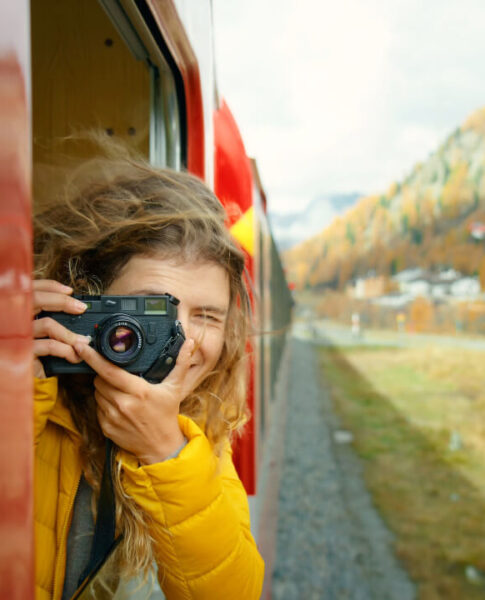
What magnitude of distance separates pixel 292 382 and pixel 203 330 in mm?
12807

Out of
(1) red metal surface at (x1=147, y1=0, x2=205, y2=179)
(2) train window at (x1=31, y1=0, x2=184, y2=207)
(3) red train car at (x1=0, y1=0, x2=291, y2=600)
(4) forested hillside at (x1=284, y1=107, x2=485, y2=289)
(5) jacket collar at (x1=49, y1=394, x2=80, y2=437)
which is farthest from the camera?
(4) forested hillside at (x1=284, y1=107, x2=485, y2=289)

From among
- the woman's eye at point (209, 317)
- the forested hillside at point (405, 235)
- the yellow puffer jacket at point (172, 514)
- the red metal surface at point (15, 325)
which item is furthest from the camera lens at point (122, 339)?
the forested hillside at point (405, 235)

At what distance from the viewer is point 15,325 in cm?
55

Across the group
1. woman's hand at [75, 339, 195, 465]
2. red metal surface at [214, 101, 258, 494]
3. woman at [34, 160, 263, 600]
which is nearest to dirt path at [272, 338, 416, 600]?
red metal surface at [214, 101, 258, 494]

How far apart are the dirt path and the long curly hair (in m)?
3.03

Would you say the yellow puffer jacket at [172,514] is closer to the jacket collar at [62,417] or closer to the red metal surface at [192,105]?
the jacket collar at [62,417]

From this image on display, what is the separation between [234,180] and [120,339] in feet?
4.71

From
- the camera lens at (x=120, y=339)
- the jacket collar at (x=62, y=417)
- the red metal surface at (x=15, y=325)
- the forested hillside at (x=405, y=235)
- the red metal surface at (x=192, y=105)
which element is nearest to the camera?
the red metal surface at (x=15, y=325)

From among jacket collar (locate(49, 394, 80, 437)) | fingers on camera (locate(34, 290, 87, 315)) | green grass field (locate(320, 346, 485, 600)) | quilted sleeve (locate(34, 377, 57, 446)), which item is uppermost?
fingers on camera (locate(34, 290, 87, 315))

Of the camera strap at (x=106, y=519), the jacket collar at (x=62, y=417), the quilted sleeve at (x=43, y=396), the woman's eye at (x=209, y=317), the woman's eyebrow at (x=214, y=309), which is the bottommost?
the camera strap at (x=106, y=519)

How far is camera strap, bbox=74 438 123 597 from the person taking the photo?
100 cm

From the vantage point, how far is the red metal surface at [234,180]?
6.28ft

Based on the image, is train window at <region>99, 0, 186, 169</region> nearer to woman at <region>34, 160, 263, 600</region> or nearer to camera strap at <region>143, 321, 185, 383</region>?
woman at <region>34, 160, 263, 600</region>

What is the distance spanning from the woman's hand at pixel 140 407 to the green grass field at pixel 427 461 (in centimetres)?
361
